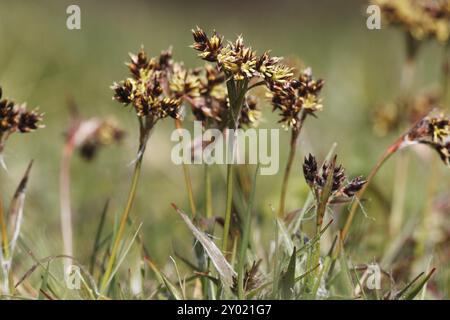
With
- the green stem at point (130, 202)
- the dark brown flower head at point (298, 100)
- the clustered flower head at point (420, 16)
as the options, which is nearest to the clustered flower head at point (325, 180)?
the dark brown flower head at point (298, 100)

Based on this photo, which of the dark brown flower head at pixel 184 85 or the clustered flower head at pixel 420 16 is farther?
the clustered flower head at pixel 420 16

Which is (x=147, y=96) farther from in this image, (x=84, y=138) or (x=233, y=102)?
(x=84, y=138)

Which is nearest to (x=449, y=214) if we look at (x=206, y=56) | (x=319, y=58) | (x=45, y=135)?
(x=206, y=56)

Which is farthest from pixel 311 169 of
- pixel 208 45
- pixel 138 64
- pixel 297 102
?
pixel 138 64

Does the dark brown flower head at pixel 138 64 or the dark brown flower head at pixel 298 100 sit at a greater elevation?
the dark brown flower head at pixel 138 64

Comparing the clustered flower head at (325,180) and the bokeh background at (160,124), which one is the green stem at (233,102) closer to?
the clustered flower head at (325,180)

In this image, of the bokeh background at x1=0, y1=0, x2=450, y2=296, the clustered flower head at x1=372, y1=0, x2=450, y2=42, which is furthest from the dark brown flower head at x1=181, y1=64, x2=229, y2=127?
the clustered flower head at x1=372, y1=0, x2=450, y2=42
